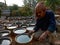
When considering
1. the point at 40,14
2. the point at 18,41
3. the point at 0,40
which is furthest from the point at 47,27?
the point at 0,40

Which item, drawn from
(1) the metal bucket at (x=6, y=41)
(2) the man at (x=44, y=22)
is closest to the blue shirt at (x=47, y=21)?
(2) the man at (x=44, y=22)

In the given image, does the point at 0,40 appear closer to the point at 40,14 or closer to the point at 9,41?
the point at 9,41

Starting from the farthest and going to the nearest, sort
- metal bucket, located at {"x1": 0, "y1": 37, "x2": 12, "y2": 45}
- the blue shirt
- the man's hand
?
metal bucket, located at {"x1": 0, "y1": 37, "x2": 12, "y2": 45}
the blue shirt
the man's hand

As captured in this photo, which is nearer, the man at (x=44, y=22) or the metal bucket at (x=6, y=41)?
the man at (x=44, y=22)

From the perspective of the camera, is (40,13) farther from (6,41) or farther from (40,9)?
(6,41)

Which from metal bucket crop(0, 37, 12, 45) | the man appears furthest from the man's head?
metal bucket crop(0, 37, 12, 45)

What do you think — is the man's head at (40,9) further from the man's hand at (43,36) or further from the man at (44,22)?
the man's hand at (43,36)

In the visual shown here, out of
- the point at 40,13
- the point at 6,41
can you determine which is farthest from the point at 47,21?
the point at 6,41

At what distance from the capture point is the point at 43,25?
1.93 metres

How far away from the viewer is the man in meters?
1.77

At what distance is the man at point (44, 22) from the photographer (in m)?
1.77

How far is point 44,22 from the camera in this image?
192cm

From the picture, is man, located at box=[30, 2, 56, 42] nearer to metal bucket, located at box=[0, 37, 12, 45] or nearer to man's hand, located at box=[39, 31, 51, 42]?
man's hand, located at box=[39, 31, 51, 42]

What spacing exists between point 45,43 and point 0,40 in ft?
4.68
